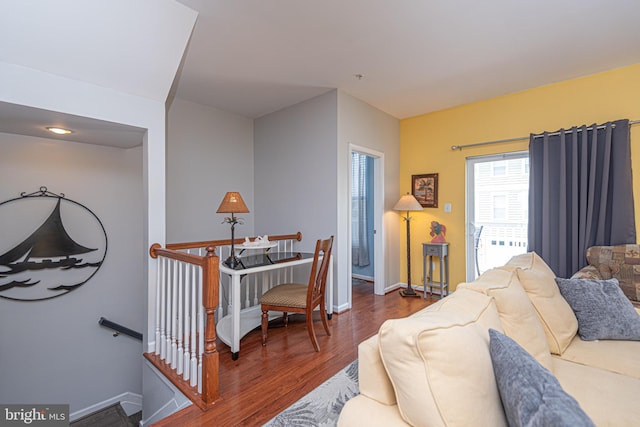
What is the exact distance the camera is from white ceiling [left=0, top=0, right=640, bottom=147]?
74.1 inches

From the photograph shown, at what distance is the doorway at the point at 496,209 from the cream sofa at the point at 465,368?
2258 millimetres

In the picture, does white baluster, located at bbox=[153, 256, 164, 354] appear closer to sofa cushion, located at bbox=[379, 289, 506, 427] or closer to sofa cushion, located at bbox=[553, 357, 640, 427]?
sofa cushion, located at bbox=[379, 289, 506, 427]

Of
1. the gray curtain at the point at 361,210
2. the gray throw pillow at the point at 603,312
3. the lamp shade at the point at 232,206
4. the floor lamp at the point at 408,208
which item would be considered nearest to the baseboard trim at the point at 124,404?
the lamp shade at the point at 232,206

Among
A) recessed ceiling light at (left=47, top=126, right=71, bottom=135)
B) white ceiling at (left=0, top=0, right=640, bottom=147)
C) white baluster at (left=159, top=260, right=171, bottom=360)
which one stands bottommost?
white baluster at (left=159, top=260, right=171, bottom=360)

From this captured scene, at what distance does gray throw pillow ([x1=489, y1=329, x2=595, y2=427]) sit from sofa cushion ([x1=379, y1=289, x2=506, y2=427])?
4 cm

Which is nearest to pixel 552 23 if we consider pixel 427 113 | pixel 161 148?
pixel 427 113

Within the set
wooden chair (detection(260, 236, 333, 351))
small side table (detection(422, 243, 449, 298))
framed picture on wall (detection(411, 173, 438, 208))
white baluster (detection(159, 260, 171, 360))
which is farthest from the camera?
framed picture on wall (detection(411, 173, 438, 208))

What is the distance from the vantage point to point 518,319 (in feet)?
4.44

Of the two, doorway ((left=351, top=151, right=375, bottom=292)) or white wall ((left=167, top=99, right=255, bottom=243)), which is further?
doorway ((left=351, top=151, right=375, bottom=292))

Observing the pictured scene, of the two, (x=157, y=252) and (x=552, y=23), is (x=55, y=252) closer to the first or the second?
(x=157, y=252)

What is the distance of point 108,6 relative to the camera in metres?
1.82

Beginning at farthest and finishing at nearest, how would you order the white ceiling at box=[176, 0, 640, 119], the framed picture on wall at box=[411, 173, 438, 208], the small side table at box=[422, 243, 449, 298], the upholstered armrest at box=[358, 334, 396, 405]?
the framed picture on wall at box=[411, 173, 438, 208]
the small side table at box=[422, 243, 449, 298]
the white ceiling at box=[176, 0, 640, 119]
the upholstered armrest at box=[358, 334, 396, 405]

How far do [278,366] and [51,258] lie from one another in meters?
2.61

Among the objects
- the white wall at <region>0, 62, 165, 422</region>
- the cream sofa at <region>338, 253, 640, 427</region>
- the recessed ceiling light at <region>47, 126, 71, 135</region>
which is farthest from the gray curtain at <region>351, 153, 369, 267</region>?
the recessed ceiling light at <region>47, 126, 71, 135</region>
